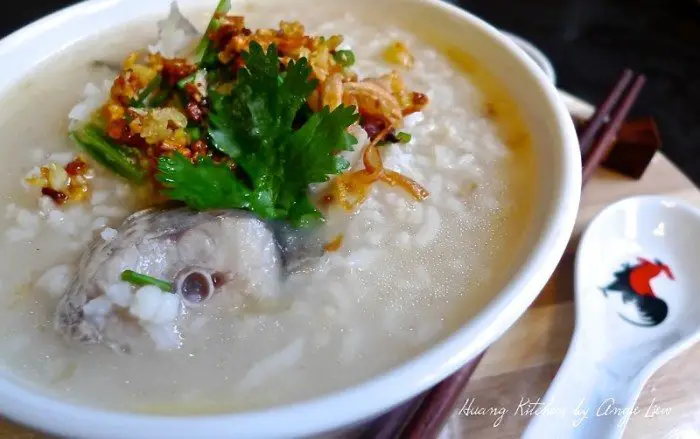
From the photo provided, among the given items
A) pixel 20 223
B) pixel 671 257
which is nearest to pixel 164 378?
pixel 20 223

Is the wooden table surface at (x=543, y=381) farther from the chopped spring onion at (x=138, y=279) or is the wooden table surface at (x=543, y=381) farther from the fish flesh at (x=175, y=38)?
the fish flesh at (x=175, y=38)

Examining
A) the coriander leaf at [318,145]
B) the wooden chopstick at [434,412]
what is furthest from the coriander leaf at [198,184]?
the wooden chopstick at [434,412]

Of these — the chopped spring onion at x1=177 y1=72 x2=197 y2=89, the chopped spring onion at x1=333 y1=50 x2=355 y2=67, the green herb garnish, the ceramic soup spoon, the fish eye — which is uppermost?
the chopped spring onion at x1=333 y1=50 x2=355 y2=67

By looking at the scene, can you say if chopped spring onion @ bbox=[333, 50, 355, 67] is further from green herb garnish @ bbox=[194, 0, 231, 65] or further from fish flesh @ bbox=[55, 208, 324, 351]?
fish flesh @ bbox=[55, 208, 324, 351]

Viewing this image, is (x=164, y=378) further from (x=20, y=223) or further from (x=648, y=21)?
(x=648, y=21)

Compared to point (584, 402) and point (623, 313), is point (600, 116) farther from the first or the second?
point (584, 402)

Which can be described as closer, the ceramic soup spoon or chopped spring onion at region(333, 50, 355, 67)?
the ceramic soup spoon

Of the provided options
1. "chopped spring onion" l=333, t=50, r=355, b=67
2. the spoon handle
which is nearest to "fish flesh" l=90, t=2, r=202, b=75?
"chopped spring onion" l=333, t=50, r=355, b=67
